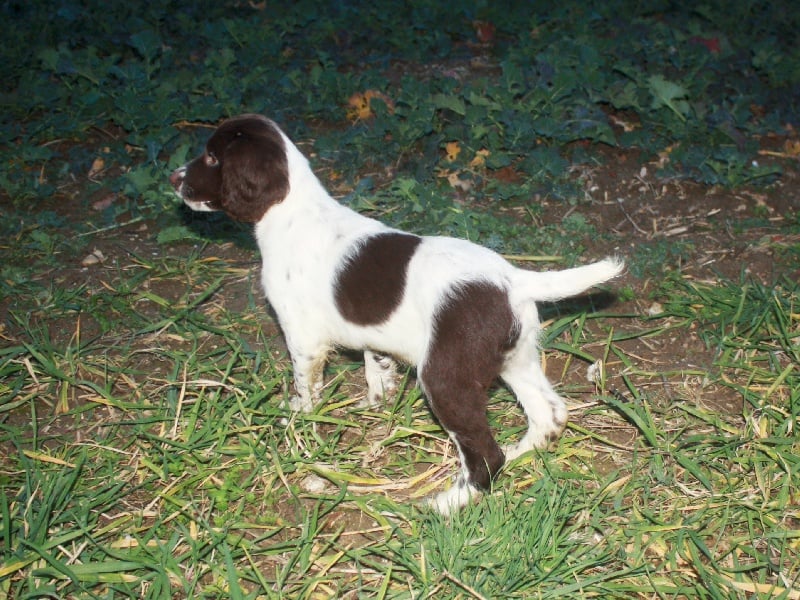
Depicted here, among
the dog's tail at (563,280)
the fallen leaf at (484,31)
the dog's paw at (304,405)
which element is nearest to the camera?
the dog's tail at (563,280)

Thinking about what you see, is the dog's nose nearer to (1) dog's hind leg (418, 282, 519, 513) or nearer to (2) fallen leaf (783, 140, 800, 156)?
(1) dog's hind leg (418, 282, 519, 513)

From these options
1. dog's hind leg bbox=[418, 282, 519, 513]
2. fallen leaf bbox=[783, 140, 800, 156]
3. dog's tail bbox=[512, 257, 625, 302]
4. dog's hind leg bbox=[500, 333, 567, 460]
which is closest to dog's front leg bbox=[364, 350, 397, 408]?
dog's hind leg bbox=[500, 333, 567, 460]

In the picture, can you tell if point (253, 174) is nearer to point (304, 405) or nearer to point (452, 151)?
point (304, 405)

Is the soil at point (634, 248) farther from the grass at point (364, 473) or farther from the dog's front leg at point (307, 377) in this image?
the dog's front leg at point (307, 377)

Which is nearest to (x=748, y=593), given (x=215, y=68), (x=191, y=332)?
(x=191, y=332)

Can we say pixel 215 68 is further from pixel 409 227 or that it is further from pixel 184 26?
pixel 409 227

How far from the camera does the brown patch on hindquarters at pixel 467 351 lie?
3582mm

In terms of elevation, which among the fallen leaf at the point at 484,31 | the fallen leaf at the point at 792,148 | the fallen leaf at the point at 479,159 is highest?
the fallen leaf at the point at 792,148

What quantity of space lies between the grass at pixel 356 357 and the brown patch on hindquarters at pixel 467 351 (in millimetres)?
449

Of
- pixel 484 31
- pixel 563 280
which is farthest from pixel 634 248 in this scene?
pixel 484 31

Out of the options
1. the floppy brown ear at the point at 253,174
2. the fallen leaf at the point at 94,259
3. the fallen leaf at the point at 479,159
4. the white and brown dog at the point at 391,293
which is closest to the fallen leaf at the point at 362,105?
the fallen leaf at the point at 479,159

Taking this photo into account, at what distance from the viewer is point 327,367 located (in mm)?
4953

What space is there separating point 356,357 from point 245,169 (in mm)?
1517

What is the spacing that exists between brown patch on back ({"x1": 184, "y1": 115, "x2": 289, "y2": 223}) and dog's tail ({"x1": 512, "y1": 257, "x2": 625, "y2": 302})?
131 cm
